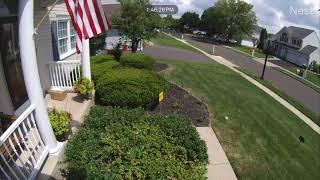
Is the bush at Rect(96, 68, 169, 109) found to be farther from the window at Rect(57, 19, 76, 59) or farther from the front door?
the window at Rect(57, 19, 76, 59)

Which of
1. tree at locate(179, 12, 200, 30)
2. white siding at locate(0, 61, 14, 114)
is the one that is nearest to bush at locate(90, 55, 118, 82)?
white siding at locate(0, 61, 14, 114)

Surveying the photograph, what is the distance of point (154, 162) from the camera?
554cm

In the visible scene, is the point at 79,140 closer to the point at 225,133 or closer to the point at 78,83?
the point at 78,83

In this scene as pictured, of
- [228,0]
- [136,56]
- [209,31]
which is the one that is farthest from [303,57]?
[136,56]

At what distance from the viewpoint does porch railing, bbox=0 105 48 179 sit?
4.64m

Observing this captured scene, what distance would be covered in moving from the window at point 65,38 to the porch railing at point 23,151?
6.45 metres

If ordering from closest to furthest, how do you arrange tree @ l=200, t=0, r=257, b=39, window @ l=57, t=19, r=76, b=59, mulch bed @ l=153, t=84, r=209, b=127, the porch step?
the porch step < mulch bed @ l=153, t=84, r=209, b=127 < window @ l=57, t=19, r=76, b=59 < tree @ l=200, t=0, r=257, b=39

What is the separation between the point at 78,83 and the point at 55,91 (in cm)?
74

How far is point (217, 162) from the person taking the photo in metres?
7.57

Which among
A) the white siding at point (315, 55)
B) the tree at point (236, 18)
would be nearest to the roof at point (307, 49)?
the white siding at point (315, 55)

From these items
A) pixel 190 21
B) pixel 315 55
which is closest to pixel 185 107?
pixel 315 55

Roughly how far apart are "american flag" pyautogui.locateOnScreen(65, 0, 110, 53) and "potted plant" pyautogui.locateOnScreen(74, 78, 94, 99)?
2797 millimetres

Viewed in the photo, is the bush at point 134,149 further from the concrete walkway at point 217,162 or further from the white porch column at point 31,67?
the concrete walkway at point 217,162

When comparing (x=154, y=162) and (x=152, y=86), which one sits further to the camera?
(x=152, y=86)
